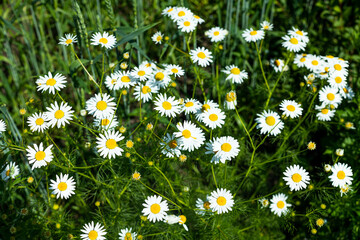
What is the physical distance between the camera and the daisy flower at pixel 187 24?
217 centimetres

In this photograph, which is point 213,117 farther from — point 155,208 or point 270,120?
point 155,208

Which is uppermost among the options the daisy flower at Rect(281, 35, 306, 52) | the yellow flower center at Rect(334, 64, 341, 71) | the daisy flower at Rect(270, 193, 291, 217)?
the daisy flower at Rect(281, 35, 306, 52)

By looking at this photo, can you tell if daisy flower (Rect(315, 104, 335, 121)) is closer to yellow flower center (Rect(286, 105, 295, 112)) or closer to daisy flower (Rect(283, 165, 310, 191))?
yellow flower center (Rect(286, 105, 295, 112))

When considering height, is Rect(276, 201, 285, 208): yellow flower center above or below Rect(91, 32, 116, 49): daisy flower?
below

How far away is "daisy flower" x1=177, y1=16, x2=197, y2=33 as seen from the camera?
7.13 ft

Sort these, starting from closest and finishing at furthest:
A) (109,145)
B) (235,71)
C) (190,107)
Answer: (109,145) → (190,107) → (235,71)

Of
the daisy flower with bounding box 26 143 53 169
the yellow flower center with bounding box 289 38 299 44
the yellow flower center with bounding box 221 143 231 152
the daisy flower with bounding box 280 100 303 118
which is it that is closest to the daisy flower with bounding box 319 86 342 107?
the daisy flower with bounding box 280 100 303 118

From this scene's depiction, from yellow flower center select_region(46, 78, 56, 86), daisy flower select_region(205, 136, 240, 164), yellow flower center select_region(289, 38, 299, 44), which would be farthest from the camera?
yellow flower center select_region(289, 38, 299, 44)

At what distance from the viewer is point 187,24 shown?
2.20 metres

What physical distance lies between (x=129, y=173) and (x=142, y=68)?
26.7 inches

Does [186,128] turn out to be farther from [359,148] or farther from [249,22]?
[249,22]

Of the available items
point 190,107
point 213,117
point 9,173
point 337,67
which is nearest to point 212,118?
point 213,117

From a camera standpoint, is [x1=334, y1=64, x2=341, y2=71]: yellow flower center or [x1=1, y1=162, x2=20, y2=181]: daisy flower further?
[x1=334, y1=64, x2=341, y2=71]: yellow flower center

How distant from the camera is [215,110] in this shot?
2.02 metres
